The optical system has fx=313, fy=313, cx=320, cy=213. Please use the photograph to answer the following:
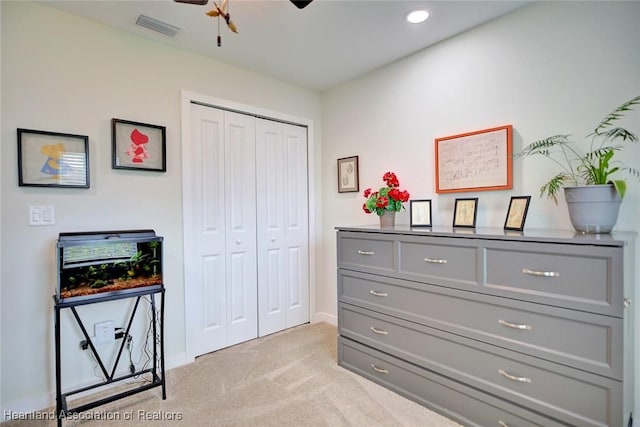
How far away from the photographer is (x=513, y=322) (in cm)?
163

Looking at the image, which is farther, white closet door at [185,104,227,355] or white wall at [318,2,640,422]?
white closet door at [185,104,227,355]

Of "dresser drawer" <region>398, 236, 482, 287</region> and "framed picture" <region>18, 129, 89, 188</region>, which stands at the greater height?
"framed picture" <region>18, 129, 89, 188</region>

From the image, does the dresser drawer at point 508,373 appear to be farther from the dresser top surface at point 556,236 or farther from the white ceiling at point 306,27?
the white ceiling at point 306,27

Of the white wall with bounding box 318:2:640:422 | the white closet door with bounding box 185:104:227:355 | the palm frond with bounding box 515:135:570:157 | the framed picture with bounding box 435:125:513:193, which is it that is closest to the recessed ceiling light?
the white wall with bounding box 318:2:640:422

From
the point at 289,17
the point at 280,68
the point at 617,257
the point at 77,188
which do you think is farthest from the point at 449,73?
the point at 77,188

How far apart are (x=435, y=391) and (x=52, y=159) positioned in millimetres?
2822

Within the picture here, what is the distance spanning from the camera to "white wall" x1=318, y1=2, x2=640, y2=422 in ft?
5.74

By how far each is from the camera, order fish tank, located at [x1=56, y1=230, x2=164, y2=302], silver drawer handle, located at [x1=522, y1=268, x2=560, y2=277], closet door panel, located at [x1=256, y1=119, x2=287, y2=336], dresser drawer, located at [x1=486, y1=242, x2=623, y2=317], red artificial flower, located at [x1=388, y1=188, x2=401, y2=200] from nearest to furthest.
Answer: dresser drawer, located at [x1=486, y1=242, x2=623, y2=317], silver drawer handle, located at [x1=522, y1=268, x2=560, y2=277], fish tank, located at [x1=56, y1=230, x2=164, y2=302], red artificial flower, located at [x1=388, y1=188, x2=401, y2=200], closet door panel, located at [x1=256, y1=119, x2=287, y2=336]

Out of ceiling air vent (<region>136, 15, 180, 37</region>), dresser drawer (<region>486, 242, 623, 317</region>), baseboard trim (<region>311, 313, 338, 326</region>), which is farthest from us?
baseboard trim (<region>311, 313, 338, 326</region>)

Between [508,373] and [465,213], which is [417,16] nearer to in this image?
[465,213]

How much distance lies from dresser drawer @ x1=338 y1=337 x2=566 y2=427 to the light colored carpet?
5 centimetres

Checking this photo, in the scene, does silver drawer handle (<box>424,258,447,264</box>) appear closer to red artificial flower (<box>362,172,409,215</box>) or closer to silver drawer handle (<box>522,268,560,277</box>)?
silver drawer handle (<box>522,268,560,277</box>)

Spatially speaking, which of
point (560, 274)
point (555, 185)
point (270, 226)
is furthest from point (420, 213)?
point (270, 226)

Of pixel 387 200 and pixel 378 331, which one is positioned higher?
pixel 387 200
